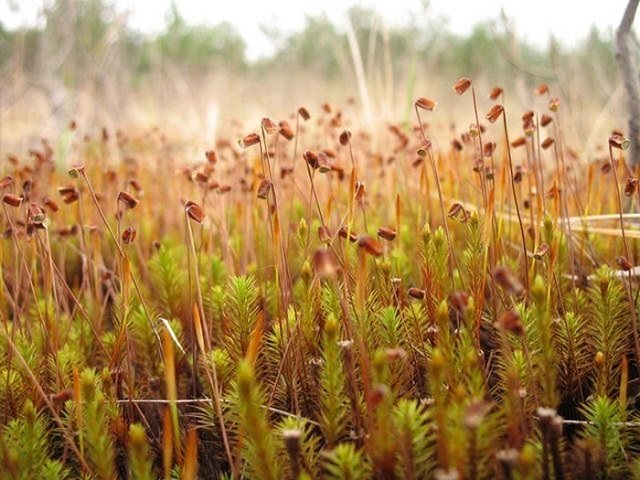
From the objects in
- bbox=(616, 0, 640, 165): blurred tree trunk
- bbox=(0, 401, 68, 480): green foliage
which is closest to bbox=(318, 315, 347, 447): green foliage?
bbox=(0, 401, 68, 480): green foliage

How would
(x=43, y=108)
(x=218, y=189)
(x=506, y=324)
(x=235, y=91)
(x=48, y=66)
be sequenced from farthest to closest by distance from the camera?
1. (x=235, y=91)
2. (x=43, y=108)
3. (x=48, y=66)
4. (x=218, y=189)
5. (x=506, y=324)

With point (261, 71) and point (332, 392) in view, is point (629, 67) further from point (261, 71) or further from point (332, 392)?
point (261, 71)

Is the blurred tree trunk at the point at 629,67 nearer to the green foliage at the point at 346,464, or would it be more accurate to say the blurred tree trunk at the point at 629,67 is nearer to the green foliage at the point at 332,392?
the green foliage at the point at 332,392

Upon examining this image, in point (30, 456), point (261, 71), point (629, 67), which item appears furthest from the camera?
point (261, 71)

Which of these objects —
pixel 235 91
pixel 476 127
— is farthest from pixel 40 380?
pixel 235 91

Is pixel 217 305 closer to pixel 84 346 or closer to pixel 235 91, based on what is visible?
pixel 84 346

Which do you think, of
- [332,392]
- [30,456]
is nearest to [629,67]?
[332,392]

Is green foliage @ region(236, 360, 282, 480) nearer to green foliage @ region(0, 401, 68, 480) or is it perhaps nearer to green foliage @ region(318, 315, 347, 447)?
green foliage @ region(318, 315, 347, 447)

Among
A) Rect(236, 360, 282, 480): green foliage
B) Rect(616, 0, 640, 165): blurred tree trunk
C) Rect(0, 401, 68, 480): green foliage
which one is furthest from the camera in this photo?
Rect(616, 0, 640, 165): blurred tree trunk
